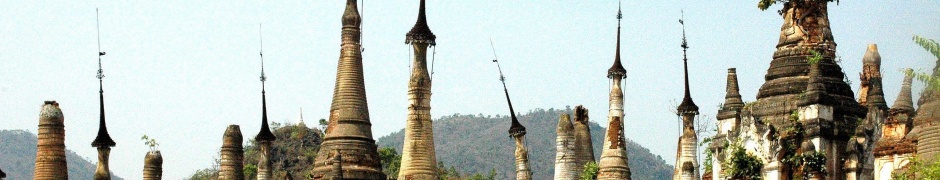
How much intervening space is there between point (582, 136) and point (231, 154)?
377 inches

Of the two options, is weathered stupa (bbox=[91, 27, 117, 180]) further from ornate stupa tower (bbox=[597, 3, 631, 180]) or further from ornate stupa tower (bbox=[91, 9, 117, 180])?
ornate stupa tower (bbox=[597, 3, 631, 180])

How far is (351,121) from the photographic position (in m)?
43.5

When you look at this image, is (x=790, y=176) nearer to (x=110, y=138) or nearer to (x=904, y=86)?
(x=904, y=86)

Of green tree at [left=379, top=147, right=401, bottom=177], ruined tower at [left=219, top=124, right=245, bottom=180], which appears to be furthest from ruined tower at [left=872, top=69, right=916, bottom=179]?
green tree at [left=379, top=147, right=401, bottom=177]

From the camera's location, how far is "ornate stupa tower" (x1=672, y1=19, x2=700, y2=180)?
148 feet

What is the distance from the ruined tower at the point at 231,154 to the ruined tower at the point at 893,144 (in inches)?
719

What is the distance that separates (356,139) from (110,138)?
24.8 feet

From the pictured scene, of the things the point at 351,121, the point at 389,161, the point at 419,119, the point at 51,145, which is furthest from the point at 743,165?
the point at 389,161

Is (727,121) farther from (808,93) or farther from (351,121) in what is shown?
(351,121)

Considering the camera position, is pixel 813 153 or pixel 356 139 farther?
pixel 356 139

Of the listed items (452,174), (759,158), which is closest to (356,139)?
(759,158)

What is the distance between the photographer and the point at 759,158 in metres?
38.5

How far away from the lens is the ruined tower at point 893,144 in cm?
3678

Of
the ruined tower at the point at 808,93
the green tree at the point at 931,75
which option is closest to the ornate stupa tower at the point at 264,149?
the ruined tower at the point at 808,93
